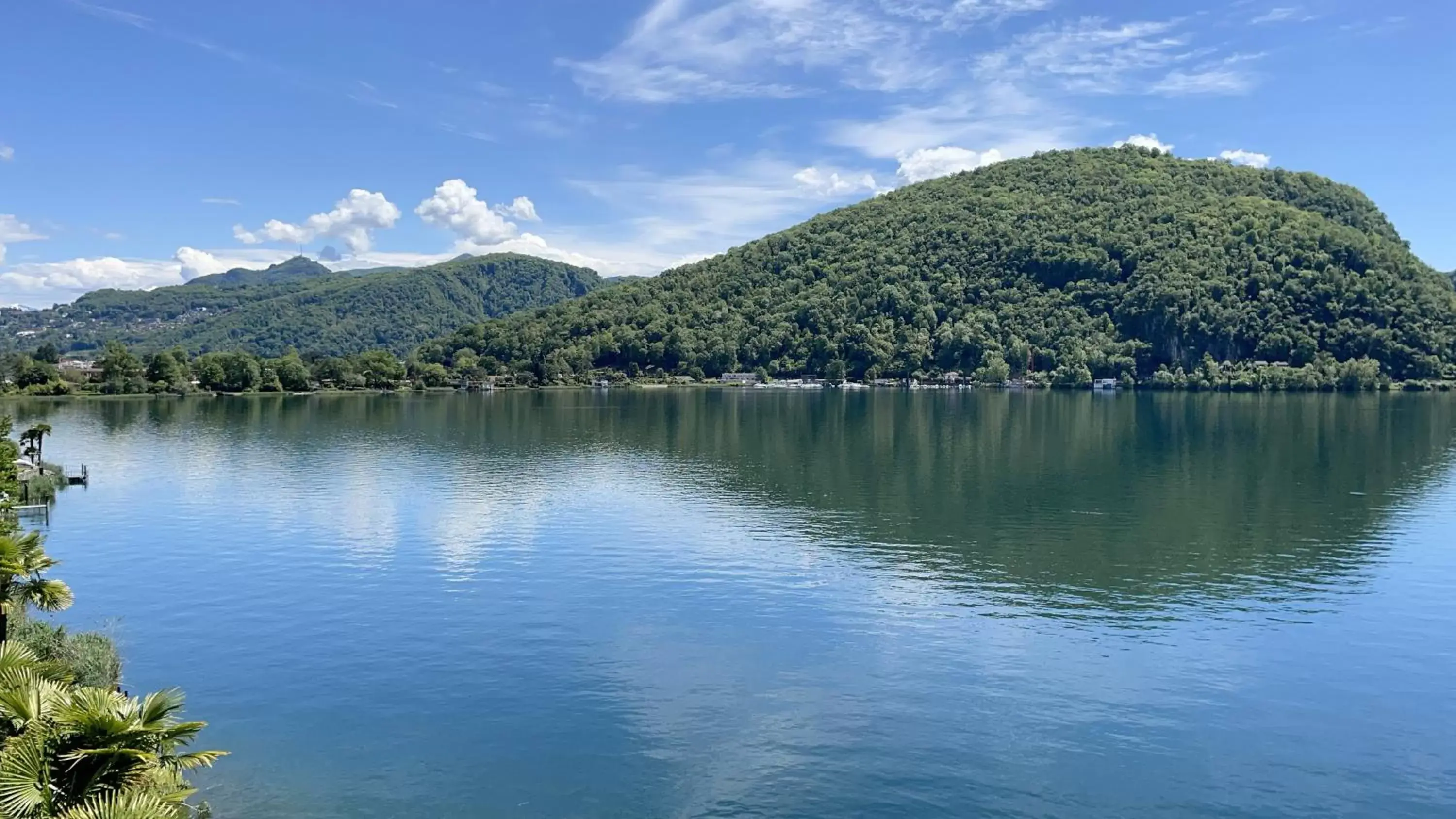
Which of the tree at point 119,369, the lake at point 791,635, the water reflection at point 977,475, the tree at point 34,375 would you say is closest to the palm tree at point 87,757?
the lake at point 791,635

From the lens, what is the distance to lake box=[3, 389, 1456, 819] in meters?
22.7

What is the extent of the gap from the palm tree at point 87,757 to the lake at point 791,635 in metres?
7.34

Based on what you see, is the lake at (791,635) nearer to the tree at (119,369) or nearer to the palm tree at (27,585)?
the palm tree at (27,585)

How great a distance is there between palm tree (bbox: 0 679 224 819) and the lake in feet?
24.1

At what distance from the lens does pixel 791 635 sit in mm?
33750

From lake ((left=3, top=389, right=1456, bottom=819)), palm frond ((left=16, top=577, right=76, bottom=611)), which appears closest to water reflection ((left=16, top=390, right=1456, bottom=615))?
lake ((left=3, top=389, right=1456, bottom=819))

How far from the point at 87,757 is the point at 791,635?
2303 centimetres

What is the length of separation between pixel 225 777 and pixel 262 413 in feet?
442

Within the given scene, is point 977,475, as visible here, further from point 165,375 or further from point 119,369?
point 119,369

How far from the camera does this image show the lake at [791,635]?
74.5 feet

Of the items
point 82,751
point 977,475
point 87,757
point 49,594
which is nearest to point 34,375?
point 977,475

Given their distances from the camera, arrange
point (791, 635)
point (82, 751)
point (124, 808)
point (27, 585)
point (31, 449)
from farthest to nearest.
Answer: point (31, 449)
point (791, 635)
point (27, 585)
point (82, 751)
point (124, 808)

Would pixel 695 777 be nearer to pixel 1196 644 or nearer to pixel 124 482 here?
pixel 1196 644

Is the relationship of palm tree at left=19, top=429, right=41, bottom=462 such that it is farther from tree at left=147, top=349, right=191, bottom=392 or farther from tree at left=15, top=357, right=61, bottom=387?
tree at left=15, top=357, right=61, bottom=387
